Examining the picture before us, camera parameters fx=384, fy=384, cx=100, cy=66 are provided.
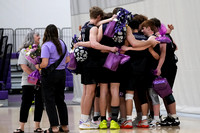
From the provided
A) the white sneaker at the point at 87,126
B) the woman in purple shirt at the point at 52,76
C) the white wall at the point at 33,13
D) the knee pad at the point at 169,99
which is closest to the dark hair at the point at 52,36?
the woman in purple shirt at the point at 52,76

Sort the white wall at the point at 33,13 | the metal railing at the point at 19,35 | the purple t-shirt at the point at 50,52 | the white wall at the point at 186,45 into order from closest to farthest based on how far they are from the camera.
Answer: the purple t-shirt at the point at 50,52 < the white wall at the point at 186,45 < the metal railing at the point at 19,35 < the white wall at the point at 33,13

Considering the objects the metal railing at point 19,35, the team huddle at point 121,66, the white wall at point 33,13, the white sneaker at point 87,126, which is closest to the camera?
the team huddle at point 121,66

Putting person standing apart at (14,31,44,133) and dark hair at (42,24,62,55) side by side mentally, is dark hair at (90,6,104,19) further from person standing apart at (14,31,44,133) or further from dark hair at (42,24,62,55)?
person standing apart at (14,31,44,133)

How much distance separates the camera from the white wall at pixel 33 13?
1431 cm

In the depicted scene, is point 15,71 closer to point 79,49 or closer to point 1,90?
point 1,90

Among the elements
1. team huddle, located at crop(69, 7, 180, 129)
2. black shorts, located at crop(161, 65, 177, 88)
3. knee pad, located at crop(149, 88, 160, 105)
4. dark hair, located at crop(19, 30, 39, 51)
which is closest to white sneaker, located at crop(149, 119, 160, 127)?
team huddle, located at crop(69, 7, 180, 129)

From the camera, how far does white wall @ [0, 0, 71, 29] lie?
47.0ft

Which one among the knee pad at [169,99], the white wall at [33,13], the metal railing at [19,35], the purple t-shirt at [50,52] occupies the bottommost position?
the knee pad at [169,99]

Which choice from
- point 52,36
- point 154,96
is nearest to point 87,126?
point 154,96

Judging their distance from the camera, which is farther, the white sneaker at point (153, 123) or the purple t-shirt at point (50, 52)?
the white sneaker at point (153, 123)

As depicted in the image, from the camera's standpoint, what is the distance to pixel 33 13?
1452cm

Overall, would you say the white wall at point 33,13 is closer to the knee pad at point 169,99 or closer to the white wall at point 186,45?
the white wall at point 186,45

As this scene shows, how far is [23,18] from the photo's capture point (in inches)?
568

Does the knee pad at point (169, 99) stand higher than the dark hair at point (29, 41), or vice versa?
the dark hair at point (29, 41)
